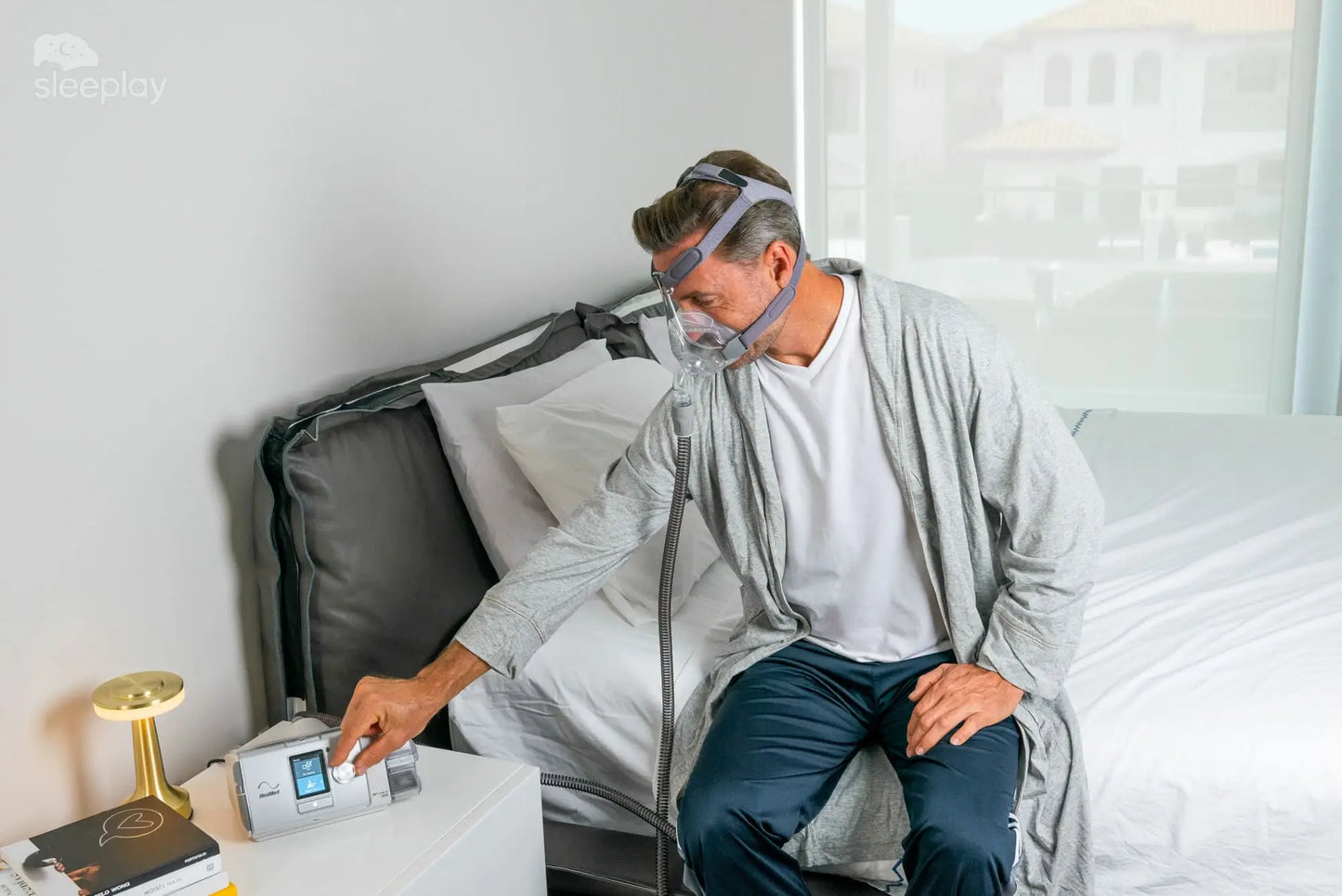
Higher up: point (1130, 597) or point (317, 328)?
point (317, 328)

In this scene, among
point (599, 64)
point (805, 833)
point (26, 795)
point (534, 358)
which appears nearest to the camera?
point (26, 795)

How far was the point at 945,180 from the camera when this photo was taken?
13.8 ft

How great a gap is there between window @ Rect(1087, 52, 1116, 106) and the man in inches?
109

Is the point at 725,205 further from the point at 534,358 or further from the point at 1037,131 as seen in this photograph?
the point at 1037,131

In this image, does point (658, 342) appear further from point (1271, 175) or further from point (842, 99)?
point (1271, 175)

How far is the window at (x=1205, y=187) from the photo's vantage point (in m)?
3.86

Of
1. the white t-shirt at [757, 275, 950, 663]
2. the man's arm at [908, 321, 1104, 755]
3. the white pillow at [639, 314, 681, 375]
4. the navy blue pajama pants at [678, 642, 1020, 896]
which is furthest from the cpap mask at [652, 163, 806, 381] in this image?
the white pillow at [639, 314, 681, 375]

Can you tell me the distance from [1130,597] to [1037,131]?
266 centimetres

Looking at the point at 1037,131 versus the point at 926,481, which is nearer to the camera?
the point at 926,481

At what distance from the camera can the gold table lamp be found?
1.29 metres

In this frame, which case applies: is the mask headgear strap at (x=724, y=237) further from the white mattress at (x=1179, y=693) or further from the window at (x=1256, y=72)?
the window at (x=1256, y=72)

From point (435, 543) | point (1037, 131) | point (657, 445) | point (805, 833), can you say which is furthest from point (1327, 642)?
point (1037, 131)

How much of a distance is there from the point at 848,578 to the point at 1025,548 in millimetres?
233

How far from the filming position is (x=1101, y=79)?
3.93 meters
